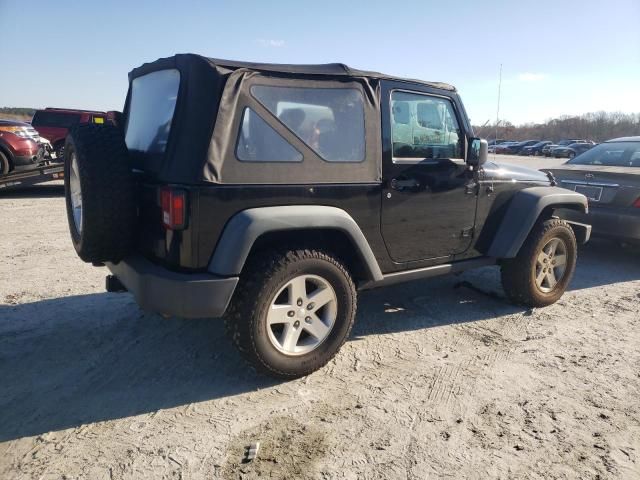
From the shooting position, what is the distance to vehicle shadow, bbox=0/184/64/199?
35.3 feet

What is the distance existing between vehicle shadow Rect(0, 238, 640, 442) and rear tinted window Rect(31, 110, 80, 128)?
14065 millimetres

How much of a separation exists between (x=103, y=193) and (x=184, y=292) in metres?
0.77

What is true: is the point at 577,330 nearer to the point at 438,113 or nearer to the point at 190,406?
the point at 438,113

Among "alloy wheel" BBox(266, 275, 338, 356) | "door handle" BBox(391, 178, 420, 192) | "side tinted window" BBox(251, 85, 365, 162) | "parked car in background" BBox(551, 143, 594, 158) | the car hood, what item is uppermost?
"parked car in background" BBox(551, 143, 594, 158)

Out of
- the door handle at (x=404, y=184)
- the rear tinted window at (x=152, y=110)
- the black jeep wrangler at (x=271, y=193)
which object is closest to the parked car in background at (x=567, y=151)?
the black jeep wrangler at (x=271, y=193)

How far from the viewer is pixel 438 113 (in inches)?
150

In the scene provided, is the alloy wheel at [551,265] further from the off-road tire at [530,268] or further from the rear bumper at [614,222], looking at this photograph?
the rear bumper at [614,222]

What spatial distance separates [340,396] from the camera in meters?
2.94

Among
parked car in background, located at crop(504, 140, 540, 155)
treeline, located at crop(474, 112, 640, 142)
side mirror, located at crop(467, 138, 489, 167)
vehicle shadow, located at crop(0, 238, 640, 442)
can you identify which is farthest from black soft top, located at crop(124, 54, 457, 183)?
treeline, located at crop(474, 112, 640, 142)

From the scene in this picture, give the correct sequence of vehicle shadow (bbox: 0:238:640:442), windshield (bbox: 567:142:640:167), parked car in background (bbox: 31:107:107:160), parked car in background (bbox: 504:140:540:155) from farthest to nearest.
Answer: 1. parked car in background (bbox: 504:140:540:155)
2. parked car in background (bbox: 31:107:107:160)
3. windshield (bbox: 567:142:640:167)
4. vehicle shadow (bbox: 0:238:640:442)

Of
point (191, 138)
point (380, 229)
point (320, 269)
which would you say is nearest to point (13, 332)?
point (191, 138)

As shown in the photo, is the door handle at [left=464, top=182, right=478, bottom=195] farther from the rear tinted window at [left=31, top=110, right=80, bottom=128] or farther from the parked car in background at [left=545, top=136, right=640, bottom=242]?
the rear tinted window at [left=31, top=110, right=80, bottom=128]

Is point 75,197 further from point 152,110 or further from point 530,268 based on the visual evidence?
point 530,268

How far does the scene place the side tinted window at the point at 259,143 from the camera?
2.83 meters
